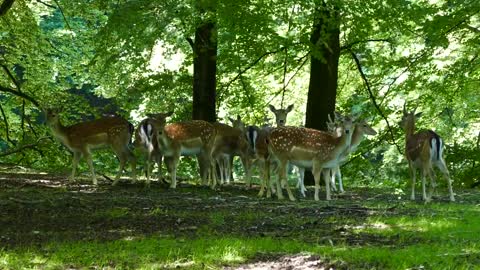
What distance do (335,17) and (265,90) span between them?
9.07m

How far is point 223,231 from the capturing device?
7707 mm

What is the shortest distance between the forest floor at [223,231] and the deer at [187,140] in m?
1.77

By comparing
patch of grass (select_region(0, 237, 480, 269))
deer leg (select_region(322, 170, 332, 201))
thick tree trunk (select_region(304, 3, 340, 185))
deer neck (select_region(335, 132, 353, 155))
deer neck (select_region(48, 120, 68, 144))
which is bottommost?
patch of grass (select_region(0, 237, 480, 269))

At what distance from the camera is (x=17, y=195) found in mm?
10016

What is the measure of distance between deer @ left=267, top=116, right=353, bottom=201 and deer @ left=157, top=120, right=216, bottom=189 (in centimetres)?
196

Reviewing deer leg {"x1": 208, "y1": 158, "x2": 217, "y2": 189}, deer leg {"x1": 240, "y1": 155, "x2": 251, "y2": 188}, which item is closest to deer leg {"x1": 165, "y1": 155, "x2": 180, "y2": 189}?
deer leg {"x1": 208, "y1": 158, "x2": 217, "y2": 189}

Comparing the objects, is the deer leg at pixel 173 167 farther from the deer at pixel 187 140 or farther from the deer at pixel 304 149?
the deer at pixel 304 149

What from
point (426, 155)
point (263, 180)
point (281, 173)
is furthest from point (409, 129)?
point (263, 180)

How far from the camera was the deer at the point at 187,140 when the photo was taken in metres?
13.1

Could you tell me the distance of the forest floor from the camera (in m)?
6.05

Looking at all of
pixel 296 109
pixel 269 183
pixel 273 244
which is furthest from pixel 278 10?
pixel 296 109

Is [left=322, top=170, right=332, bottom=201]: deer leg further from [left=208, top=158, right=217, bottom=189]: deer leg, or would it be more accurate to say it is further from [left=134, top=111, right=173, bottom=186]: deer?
[left=134, top=111, right=173, bottom=186]: deer

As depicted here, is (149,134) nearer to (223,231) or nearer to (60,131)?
(60,131)

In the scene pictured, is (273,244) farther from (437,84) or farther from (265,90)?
(265,90)
